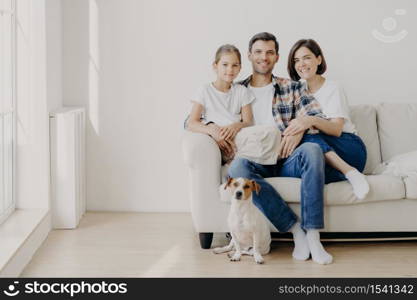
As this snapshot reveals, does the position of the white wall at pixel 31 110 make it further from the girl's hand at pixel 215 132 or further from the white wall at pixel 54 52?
the girl's hand at pixel 215 132

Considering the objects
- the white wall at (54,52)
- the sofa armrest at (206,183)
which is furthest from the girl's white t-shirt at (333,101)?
the white wall at (54,52)

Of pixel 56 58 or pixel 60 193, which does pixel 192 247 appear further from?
pixel 56 58

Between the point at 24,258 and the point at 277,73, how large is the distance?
2.11 metres

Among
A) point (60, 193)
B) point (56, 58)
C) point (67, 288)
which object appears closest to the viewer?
point (67, 288)

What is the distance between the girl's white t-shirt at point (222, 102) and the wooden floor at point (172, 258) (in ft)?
2.26

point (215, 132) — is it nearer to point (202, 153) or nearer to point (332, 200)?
point (202, 153)

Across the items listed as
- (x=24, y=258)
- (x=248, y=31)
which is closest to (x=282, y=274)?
(x=24, y=258)

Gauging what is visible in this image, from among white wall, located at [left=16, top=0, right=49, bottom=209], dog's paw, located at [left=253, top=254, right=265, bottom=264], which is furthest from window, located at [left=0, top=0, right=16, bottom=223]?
dog's paw, located at [left=253, top=254, right=265, bottom=264]

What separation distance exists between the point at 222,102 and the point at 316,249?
0.96 meters

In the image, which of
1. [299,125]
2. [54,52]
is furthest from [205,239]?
[54,52]

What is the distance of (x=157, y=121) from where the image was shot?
4508mm

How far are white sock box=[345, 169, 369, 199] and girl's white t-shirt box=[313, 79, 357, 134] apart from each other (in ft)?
1.23

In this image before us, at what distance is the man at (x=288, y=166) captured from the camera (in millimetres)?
3357

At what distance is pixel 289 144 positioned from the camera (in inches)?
140
